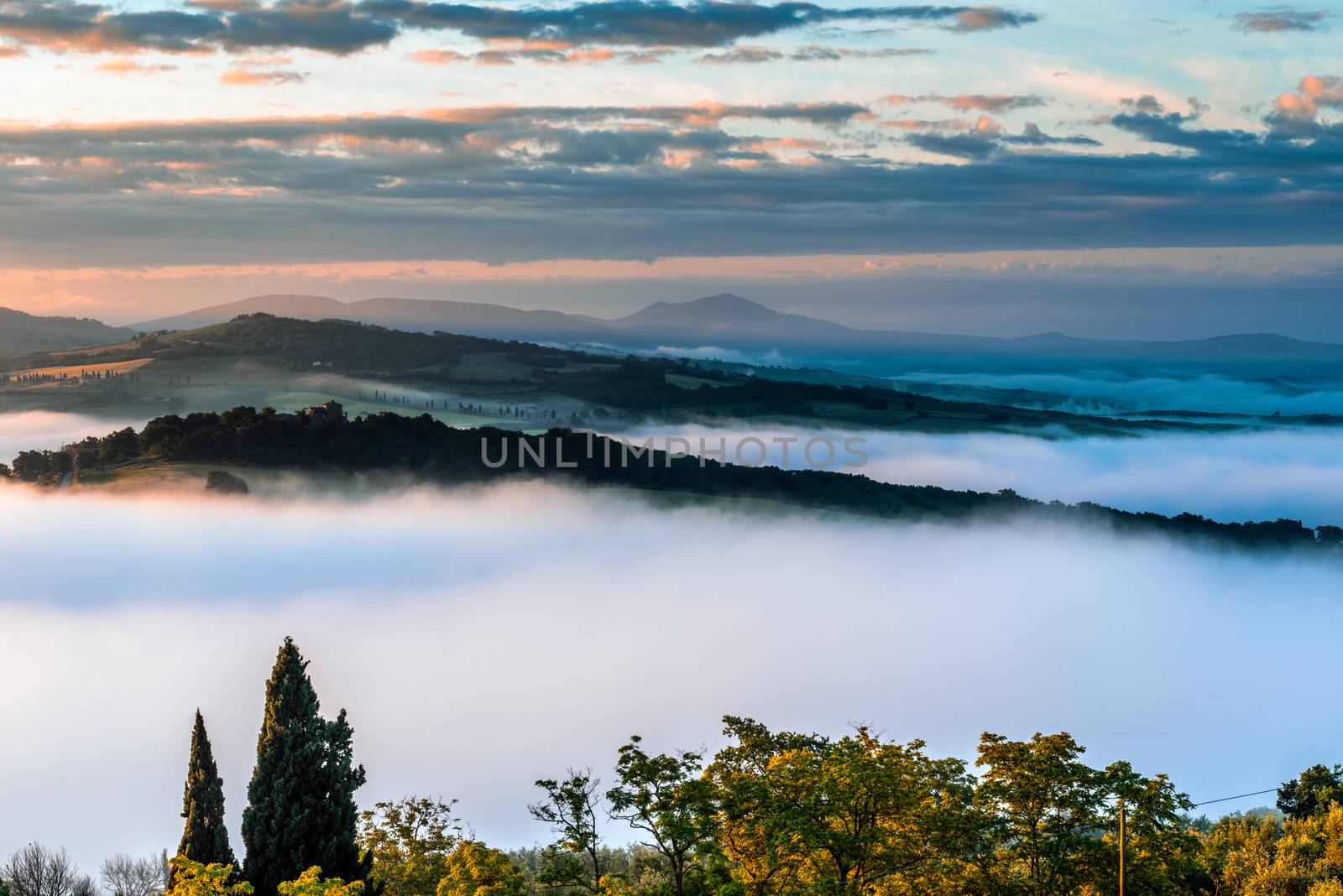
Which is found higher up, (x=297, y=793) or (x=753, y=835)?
(x=297, y=793)

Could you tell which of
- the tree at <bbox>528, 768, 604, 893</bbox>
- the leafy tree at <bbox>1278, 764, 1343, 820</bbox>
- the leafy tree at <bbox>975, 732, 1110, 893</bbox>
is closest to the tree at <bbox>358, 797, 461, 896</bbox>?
the tree at <bbox>528, 768, 604, 893</bbox>

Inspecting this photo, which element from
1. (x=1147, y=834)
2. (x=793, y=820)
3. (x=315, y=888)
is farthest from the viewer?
(x=1147, y=834)

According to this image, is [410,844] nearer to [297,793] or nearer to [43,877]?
[297,793]

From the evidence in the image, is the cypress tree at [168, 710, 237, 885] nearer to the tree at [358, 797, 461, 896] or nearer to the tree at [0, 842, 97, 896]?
the tree at [358, 797, 461, 896]

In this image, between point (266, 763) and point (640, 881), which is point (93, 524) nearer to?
point (640, 881)

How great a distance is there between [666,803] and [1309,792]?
48.2 m

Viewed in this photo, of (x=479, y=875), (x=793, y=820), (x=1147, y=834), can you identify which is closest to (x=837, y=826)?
(x=793, y=820)

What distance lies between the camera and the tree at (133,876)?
8769cm

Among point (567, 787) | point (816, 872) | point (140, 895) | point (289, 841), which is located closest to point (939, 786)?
point (816, 872)

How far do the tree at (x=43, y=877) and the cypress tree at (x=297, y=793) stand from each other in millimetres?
37720

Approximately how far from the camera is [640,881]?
68.8 m

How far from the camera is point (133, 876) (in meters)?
89.6

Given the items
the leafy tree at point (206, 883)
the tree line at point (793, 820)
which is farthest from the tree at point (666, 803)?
the leafy tree at point (206, 883)

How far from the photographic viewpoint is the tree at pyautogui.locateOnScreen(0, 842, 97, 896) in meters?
75.2
